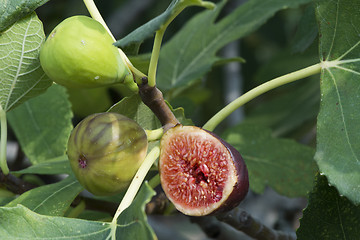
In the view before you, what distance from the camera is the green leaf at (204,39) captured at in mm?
1770

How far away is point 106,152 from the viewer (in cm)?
97

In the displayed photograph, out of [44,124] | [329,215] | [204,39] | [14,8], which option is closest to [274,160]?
[204,39]

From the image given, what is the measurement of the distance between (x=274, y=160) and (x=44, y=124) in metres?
0.75

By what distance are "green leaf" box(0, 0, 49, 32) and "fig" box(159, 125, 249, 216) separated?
0.38 meters

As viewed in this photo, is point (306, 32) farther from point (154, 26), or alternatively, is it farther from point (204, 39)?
point (154, 26)

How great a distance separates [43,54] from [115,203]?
1.78ft

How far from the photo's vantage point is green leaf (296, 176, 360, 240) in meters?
1.04

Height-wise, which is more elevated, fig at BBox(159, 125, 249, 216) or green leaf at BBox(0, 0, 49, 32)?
green leaf at BBox(0, 0, 49, 32)

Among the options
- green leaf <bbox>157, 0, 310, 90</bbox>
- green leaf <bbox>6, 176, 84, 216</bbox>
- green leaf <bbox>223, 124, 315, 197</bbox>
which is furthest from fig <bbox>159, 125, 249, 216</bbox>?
green leaf <bbox>157, 0, 310, 90</bbox>

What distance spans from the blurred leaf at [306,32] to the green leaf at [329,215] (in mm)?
582

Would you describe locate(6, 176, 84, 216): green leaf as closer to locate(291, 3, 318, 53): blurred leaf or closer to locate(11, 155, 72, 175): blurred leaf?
locate(11, 155, 72, 175): blurred leaf

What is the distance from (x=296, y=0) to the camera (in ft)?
5.61

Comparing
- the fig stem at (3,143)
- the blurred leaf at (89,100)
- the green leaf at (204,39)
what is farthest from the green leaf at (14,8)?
the blurred leaf at (89,100)

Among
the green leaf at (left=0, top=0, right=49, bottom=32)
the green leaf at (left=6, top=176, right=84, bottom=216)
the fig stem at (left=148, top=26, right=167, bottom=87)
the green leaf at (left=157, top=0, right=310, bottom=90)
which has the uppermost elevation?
the green leaf at (left=0, top=0, right=49, bottom=32)
